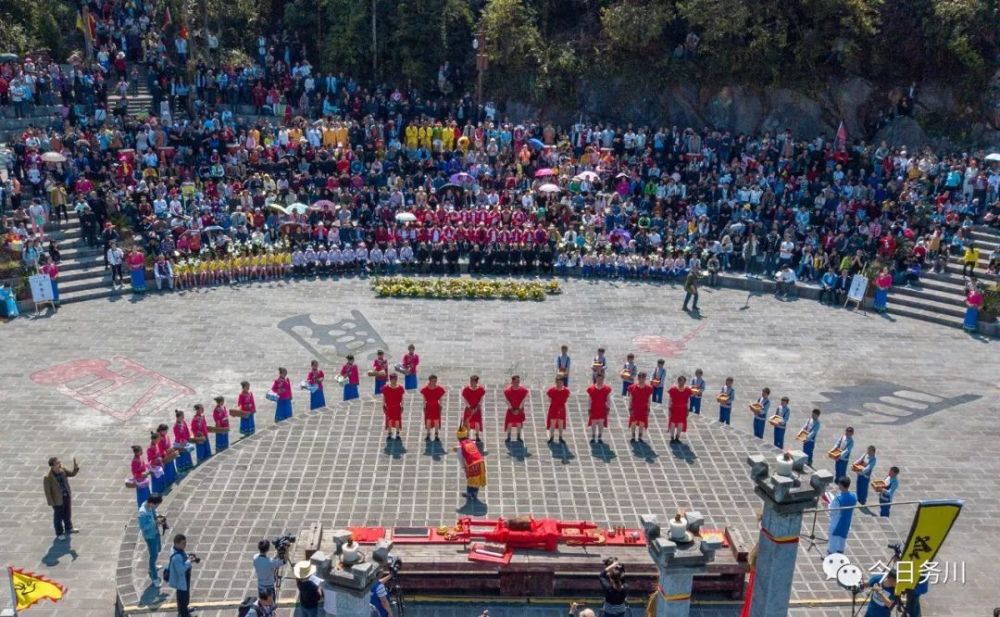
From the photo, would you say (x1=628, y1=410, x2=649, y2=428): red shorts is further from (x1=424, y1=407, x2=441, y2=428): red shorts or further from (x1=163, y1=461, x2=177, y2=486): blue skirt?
(x1=163, y1=461, x2=177, y2=486): blue skirt

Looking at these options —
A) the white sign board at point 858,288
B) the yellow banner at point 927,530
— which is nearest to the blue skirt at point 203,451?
the yellow banner at point 927,530

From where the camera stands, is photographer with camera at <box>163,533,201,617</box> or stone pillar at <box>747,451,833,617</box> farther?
photographer with camera at <box>163,533,201,617</box>

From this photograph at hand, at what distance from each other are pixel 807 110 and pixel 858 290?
35.8 feet

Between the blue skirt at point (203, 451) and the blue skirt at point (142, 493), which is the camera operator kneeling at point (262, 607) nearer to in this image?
the blue skirt at point (142, 493)

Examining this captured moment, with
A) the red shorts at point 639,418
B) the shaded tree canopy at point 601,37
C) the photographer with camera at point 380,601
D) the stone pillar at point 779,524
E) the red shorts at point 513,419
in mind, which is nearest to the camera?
the stone pillar at point 779,524

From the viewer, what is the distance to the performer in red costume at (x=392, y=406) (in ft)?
57.8

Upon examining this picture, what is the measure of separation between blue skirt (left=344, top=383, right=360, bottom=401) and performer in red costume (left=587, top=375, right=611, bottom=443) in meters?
4.86

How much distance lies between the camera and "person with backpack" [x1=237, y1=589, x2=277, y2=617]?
11750 millimetres

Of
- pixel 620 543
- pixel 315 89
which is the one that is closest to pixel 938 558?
pixel 620 543

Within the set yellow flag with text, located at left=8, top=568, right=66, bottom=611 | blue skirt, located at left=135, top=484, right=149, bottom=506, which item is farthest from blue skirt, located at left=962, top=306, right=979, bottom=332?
yellow flag with text, located at left=8, top=568, right=66, bottom=611

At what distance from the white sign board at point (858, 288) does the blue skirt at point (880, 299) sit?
1.15ft

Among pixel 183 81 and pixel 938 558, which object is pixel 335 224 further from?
pixel 938 558

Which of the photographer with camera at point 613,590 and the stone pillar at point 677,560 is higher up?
the stone pillar at point 677,560

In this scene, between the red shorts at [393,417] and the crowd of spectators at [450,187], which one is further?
the crowd of spectators at [450,187]
